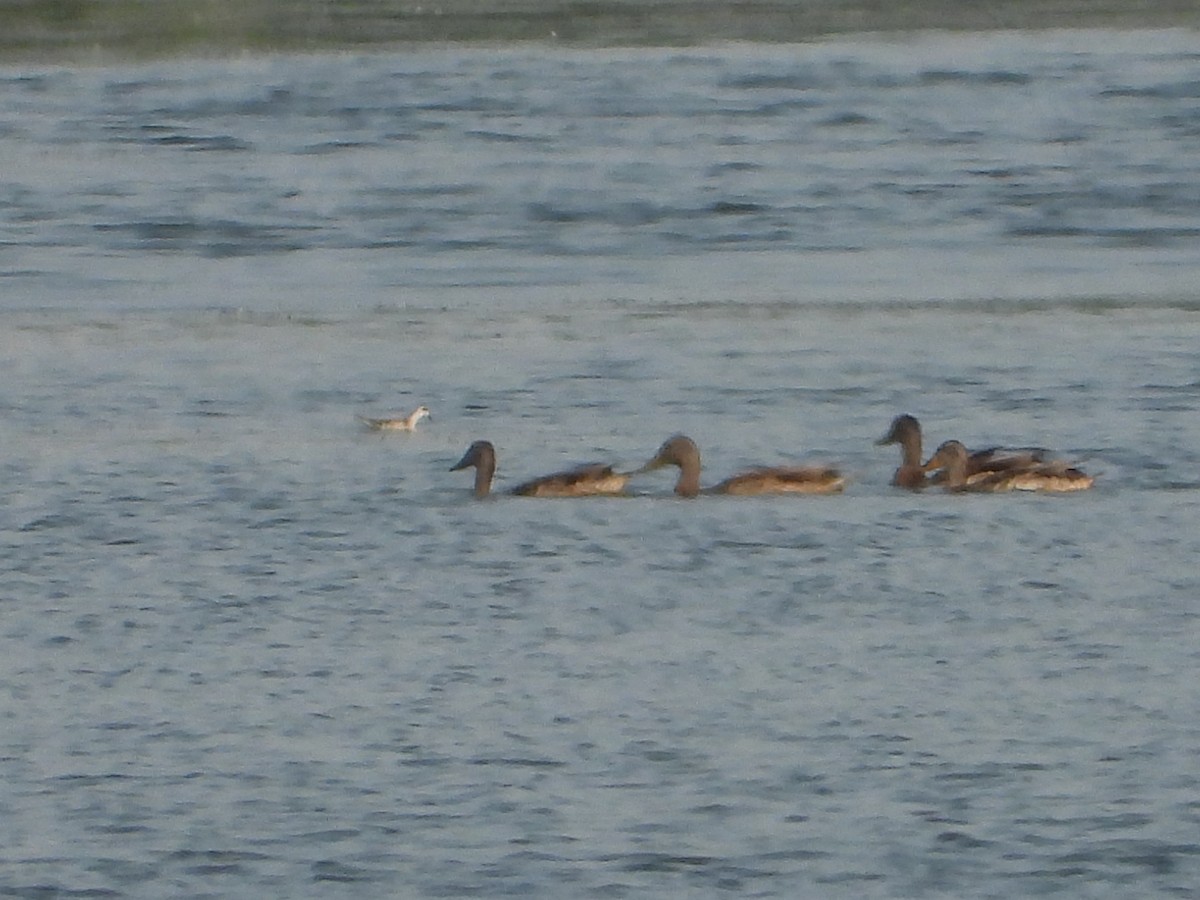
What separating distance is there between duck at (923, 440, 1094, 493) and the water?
0.11 meters

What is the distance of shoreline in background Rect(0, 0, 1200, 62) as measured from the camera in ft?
117

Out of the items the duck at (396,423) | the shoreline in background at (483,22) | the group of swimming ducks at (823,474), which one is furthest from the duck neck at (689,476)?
the shoreline in background at (483,22)

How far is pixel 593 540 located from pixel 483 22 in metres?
27.8

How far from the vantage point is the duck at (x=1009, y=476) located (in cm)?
1179

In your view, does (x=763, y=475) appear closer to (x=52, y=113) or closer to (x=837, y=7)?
(x=52, y=113)

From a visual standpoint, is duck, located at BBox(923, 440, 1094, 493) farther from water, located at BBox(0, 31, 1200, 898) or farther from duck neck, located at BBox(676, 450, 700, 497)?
duck neck, located at BBox(676, 450, 700, 497)

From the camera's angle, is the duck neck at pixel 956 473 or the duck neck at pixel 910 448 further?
the duck neck at pixel 910 448

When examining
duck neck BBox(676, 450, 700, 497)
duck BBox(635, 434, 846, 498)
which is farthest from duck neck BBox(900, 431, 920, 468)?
duck neck BBox(676, 450, 700, 497)

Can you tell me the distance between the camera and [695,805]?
801 centimetres

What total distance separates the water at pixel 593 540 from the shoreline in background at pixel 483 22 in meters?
11.0

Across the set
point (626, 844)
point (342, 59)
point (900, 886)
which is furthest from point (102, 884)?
point (342, 59)

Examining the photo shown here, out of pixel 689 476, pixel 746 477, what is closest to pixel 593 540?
pixel 746 477

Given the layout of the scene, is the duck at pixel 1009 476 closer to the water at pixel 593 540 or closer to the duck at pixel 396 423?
the water at pixel 593 540

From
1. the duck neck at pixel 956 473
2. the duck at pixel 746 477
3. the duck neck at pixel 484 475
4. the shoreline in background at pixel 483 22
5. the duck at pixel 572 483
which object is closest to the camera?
the duck at pixel 746 477
